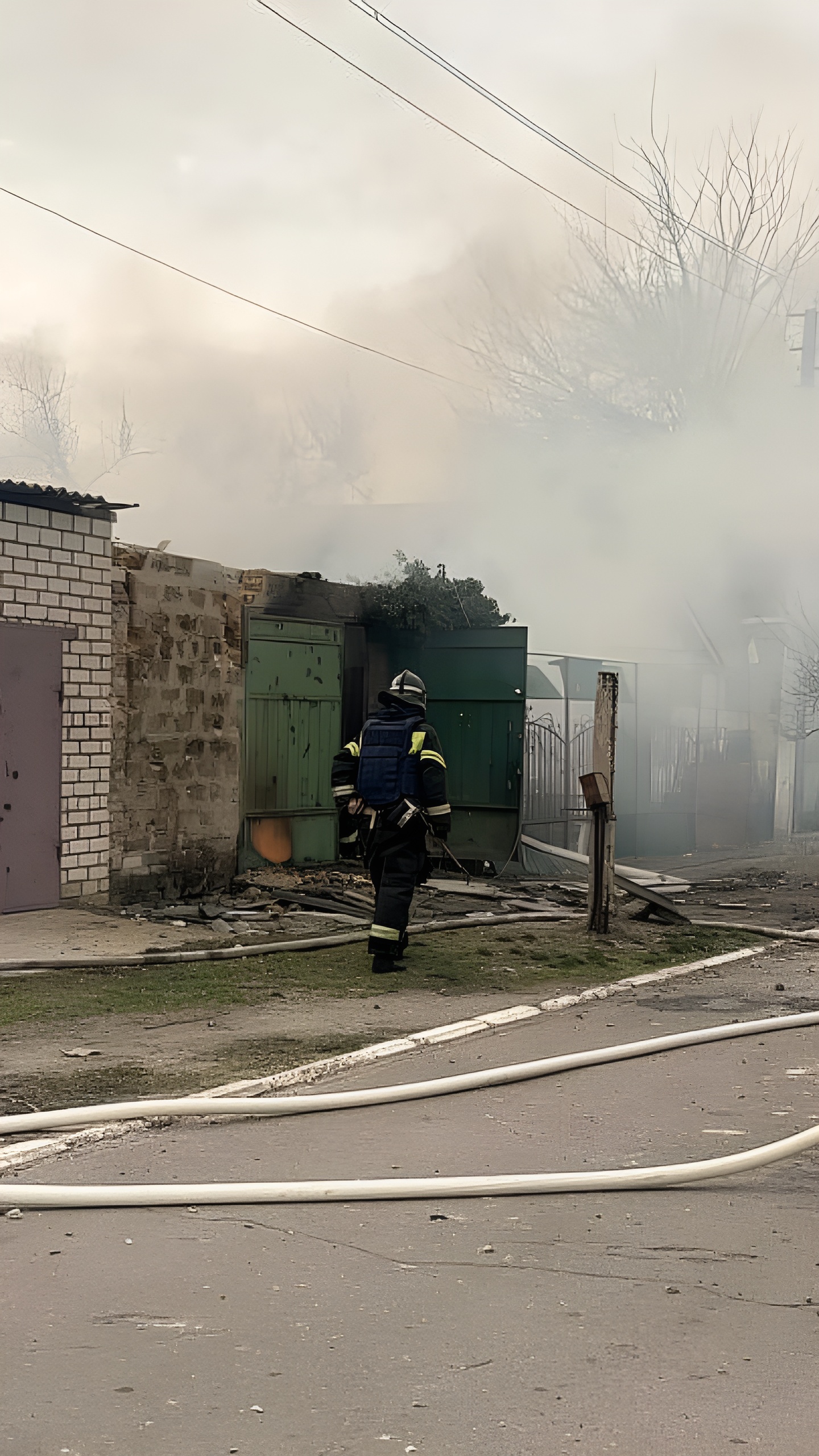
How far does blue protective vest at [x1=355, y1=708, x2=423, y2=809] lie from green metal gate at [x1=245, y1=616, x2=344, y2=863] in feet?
12.6

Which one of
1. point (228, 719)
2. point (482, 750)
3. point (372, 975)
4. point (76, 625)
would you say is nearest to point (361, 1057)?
point (372, 975)

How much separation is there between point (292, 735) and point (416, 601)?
6.58 feet

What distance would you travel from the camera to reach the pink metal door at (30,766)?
9852 mm

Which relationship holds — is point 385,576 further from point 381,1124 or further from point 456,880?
point 381,1124

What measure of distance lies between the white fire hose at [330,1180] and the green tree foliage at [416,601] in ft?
28.2

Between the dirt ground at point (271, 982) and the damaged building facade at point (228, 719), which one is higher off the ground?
the damaged building facade at point (228, 719)

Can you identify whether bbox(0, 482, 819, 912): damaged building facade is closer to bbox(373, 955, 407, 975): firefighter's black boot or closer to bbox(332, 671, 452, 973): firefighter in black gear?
bbox(332, 671, 452, 973): firefighter in black gear

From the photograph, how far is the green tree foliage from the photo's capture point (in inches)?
553

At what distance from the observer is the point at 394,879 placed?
866cm

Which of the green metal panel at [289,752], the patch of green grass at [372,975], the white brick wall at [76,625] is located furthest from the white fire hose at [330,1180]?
the green metal panel at [289,752]

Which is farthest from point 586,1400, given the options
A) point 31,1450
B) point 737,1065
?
point 737,1065

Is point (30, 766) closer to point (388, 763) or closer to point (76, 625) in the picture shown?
point (76, 625)

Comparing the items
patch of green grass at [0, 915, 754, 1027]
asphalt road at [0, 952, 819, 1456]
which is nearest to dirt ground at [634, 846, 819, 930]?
patch of green grass at [0, 915, 754, 1027]

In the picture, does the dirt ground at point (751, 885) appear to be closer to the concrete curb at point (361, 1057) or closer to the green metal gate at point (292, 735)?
the concrete curb at point (361, 1057)
